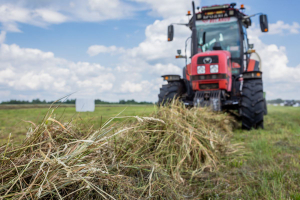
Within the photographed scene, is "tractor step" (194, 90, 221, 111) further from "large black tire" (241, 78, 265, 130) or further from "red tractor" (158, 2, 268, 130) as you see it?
"large black tire" (241, 78, 265, 130)

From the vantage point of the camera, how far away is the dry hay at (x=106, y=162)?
123cm

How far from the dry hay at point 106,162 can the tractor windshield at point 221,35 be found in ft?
13.0

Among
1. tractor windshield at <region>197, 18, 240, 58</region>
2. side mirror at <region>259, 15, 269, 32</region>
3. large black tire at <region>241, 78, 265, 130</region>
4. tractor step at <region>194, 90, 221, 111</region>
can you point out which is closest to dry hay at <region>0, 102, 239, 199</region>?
tractor step at <region>194, 90, 221, 111</region>

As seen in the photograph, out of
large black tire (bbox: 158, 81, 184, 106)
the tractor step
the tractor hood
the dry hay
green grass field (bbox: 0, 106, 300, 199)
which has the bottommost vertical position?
green grass field (bbox: 0, 106, 300, 199)

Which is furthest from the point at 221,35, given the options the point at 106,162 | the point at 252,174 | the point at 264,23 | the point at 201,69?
the point at 106,162

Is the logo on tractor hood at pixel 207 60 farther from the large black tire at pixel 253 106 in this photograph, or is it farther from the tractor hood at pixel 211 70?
the large black tire at pixel 253 106

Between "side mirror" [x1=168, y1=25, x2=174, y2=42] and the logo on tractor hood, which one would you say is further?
"side mirror" [x1=168, y1=25, x2=174, y2=42]

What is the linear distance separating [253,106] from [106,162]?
5.00 meters

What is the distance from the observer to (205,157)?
3012mm

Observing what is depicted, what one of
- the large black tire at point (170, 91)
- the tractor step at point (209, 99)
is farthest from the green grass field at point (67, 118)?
the tractor step at point (209, 99)

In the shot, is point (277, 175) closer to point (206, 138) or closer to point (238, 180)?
point (238, 180)

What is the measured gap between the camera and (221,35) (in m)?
7.01

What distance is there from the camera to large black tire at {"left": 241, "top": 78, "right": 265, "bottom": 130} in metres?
5.91

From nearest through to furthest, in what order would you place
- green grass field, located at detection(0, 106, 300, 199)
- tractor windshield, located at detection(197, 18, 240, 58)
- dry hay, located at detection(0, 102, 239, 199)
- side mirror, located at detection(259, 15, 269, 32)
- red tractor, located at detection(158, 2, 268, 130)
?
dry hay, located at detection(0, 102, 239, 199), green grass field, located at detection(0, 106, 300, 199), red tractor, located at detection(158, 2, 268, 130), side mirror, located at detection(259, 15, 269, 32), tractor windshield, located at detection(197, 18, 240, 58)
